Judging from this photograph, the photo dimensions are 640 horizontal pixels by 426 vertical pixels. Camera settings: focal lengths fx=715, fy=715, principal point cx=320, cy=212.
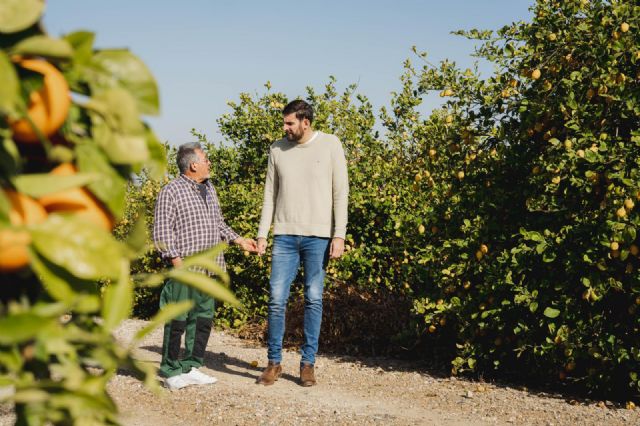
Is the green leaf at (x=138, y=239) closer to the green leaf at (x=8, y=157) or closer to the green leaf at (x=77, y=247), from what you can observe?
the green leaf at (x=77, y=247)

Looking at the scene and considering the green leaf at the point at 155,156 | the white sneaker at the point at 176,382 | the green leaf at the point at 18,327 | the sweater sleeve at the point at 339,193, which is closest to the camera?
the green leaf at the point at 18,327

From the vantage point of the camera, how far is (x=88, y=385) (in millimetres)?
919

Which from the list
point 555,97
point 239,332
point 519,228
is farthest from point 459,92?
point 239,332

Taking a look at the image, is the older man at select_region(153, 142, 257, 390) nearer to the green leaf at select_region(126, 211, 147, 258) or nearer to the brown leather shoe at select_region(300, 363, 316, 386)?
the brown leather shoe at select_region(300, 363, 316, 386)

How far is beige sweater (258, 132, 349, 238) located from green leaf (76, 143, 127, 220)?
4.32 meters

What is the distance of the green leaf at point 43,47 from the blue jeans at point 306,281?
4458 mm

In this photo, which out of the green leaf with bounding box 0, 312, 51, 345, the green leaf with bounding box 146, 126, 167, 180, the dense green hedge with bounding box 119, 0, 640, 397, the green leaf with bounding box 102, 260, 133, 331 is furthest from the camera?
the dense green hedge with bounding box 119, 0, 640, 397

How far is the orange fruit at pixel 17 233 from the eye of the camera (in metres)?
0.86

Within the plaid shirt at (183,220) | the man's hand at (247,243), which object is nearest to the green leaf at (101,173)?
the plaid shirt at (183,220)

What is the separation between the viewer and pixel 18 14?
92cm

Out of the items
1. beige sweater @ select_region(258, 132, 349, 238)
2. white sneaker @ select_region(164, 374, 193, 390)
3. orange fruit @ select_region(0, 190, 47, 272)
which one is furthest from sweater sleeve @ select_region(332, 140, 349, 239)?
orange fruit @ select_region(0, 190, 47, 272)

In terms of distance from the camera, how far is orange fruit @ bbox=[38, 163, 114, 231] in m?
0.95

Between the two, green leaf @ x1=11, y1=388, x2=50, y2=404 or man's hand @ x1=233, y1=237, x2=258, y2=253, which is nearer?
green leaf @ x1=11, y1=388, x2=50, y2=404

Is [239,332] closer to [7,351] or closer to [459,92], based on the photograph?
[459,92]
